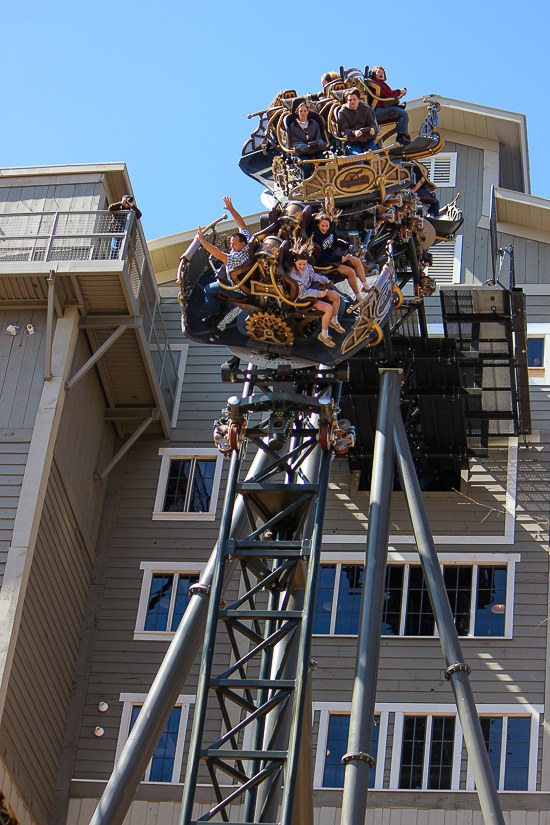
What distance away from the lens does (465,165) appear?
1081 inches

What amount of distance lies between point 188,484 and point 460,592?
6.03 metres

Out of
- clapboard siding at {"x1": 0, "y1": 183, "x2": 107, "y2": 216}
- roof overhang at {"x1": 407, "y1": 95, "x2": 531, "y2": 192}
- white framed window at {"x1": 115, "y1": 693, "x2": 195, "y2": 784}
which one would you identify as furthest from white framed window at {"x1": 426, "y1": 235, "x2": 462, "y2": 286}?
white framed window at {"x1": 115, "y1": 693, "x2": 195, "y2": 784}

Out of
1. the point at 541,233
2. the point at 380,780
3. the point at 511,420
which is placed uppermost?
the point at 541,233

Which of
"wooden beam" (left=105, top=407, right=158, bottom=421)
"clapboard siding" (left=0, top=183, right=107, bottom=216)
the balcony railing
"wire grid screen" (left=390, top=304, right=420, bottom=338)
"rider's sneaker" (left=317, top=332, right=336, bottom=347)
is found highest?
"clapboard siding" (left=0, top=183, right=107, bottom=216)

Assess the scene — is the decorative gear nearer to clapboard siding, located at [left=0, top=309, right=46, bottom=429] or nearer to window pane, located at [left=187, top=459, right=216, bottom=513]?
clapboard siding, located at [left=0, top=309, right=46, bottom=429]

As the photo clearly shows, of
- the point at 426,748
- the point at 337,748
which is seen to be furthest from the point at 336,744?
the point at 426,748

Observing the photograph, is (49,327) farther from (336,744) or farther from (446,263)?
(446,263)

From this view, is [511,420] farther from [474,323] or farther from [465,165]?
[465,165]

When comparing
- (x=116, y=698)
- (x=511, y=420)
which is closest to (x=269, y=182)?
(x=511, y=420)

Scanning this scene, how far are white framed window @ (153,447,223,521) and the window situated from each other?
5.86 metres

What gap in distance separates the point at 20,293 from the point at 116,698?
783 centimetres

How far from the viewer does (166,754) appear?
824 inches

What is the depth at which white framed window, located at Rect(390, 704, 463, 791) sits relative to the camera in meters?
19.9

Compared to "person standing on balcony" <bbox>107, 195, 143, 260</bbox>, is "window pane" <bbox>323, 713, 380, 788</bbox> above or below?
below
